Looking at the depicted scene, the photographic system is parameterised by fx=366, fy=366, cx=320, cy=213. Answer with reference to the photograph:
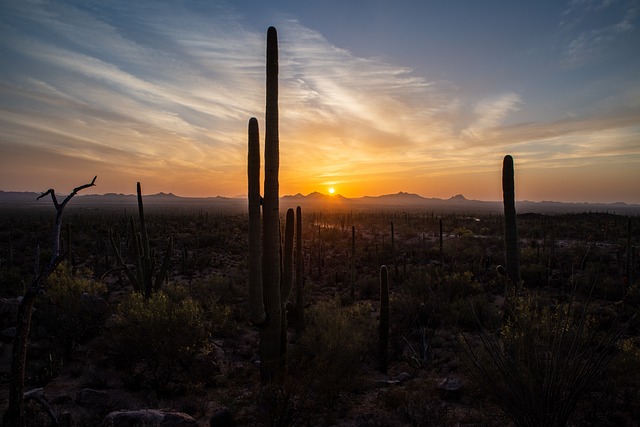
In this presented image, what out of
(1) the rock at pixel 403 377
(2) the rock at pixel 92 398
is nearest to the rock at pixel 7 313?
(2) the rock at pixel 92 398

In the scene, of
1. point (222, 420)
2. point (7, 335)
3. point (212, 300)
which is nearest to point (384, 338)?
point (222, 420)

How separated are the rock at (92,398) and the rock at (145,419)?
170 centimetres

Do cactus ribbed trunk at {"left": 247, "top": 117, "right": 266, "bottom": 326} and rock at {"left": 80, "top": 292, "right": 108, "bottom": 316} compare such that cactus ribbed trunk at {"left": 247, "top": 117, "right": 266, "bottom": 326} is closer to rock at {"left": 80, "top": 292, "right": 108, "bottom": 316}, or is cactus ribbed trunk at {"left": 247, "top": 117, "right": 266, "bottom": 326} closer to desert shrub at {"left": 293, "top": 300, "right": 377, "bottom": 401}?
desert shrub at {"left": 293, "top": 300, "right": 377, "bottom": 401}

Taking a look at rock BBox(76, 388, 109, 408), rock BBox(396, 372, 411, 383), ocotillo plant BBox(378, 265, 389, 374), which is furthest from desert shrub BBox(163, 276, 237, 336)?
rock BBox(396, 372, 411, 383)

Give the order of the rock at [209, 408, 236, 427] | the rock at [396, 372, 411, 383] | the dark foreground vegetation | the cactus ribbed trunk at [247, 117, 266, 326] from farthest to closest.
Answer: the rock at [396, 372, 411, 383], the cactus ribbed trunk at [247, 117, 266, 326], the rock at [209, 408, 236, 427], the dark foreground vegetation

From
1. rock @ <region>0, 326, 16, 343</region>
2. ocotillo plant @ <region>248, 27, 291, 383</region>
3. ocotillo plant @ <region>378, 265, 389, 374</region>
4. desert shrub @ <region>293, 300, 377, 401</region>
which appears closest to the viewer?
desert shrub @ <region>293, 300, 377, 401</region>

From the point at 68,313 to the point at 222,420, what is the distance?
7554 millimetres

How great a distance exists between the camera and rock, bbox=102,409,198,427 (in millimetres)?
6223

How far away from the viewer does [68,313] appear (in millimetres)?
11516

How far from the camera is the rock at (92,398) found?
774cm

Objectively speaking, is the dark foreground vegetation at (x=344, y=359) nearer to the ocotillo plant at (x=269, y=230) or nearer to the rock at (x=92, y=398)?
the rock at (x=92, y=398)

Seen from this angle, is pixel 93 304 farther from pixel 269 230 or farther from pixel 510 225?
pixel 510 225

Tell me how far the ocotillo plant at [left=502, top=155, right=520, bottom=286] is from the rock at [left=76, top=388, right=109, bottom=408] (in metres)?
11.3

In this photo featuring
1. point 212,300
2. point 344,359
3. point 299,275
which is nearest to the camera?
point 344,359
